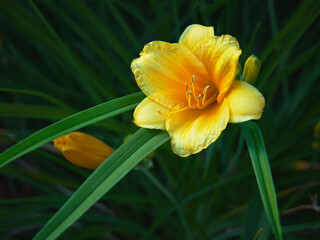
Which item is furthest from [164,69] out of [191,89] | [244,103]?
[244,103]

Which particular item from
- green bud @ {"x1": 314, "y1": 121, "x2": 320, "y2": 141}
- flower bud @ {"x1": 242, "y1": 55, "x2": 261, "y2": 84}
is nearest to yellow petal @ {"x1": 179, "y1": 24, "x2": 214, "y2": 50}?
flower bud @ {"x1": 242, "y1": 55, "x2": 261, "y2": 84}

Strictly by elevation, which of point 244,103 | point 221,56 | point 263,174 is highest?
point 221,56

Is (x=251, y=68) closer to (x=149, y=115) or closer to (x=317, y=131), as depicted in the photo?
(x=149, y=115)

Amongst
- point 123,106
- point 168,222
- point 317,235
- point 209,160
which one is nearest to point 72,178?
point 168,222

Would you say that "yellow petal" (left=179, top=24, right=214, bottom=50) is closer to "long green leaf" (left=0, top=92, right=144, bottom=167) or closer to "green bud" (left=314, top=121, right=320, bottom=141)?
"long green leaf" (left=0, top=92, right=144, bottom=167)

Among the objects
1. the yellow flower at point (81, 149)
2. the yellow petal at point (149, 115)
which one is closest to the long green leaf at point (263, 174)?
the yellow petal at point (149, 115)
